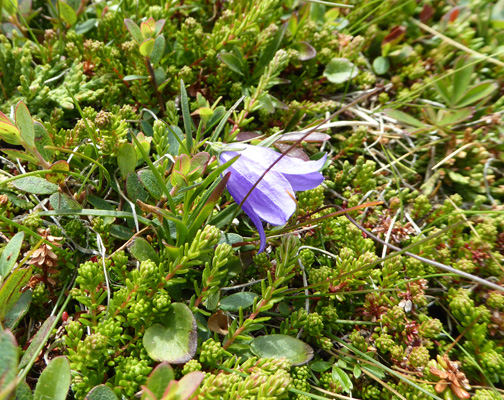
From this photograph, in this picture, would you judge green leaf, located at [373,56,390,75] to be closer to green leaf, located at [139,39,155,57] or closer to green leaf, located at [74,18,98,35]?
green leaf, located at [139,39,155,57]

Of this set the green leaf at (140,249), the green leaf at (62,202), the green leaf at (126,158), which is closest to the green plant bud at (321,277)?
the green leaf at (140,249)

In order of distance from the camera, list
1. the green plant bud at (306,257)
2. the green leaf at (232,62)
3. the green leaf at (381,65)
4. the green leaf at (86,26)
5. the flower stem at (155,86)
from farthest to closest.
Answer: the green leaf at (381,65), the green leaf at (86,26), the green leaf at (232,62), the flower stem at (155,86), the green plant bud at (306,257)

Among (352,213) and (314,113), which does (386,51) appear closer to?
(314,113)

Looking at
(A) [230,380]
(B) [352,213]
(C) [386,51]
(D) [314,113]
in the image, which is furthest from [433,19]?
(A) [230,380]

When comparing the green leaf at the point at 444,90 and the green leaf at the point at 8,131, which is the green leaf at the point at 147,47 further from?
the green leaf at the point at 444,90

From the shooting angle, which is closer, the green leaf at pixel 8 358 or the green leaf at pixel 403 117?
the green leaf at pixel 8 358

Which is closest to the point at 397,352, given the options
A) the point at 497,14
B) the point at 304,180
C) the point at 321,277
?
the point at 321,277
